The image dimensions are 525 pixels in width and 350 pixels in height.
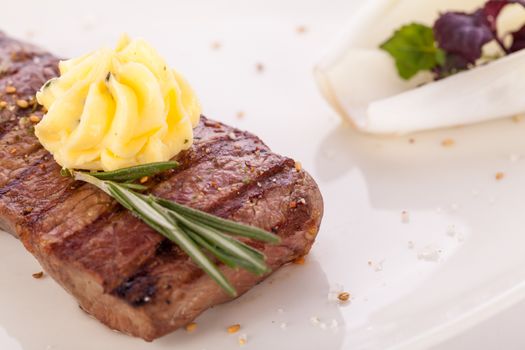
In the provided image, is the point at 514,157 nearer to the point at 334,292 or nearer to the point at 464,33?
the point at 464,33

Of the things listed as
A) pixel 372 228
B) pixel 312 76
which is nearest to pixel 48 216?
pixel 372 228

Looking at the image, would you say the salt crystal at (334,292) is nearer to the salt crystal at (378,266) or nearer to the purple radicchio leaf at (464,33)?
the salt crystal at (378,266)

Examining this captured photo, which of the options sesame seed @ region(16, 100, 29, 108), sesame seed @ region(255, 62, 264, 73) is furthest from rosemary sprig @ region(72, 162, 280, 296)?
sesame seed @ region(255, 62, 264, 73)

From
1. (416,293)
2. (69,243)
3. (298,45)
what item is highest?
(298,45)

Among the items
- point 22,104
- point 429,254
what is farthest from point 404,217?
point 22,104

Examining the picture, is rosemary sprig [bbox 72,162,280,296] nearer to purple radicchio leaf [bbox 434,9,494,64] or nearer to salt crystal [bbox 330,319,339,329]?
salt crystal [bbox 330,319,339,329]

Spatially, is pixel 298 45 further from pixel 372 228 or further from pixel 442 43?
pixel 372 228
